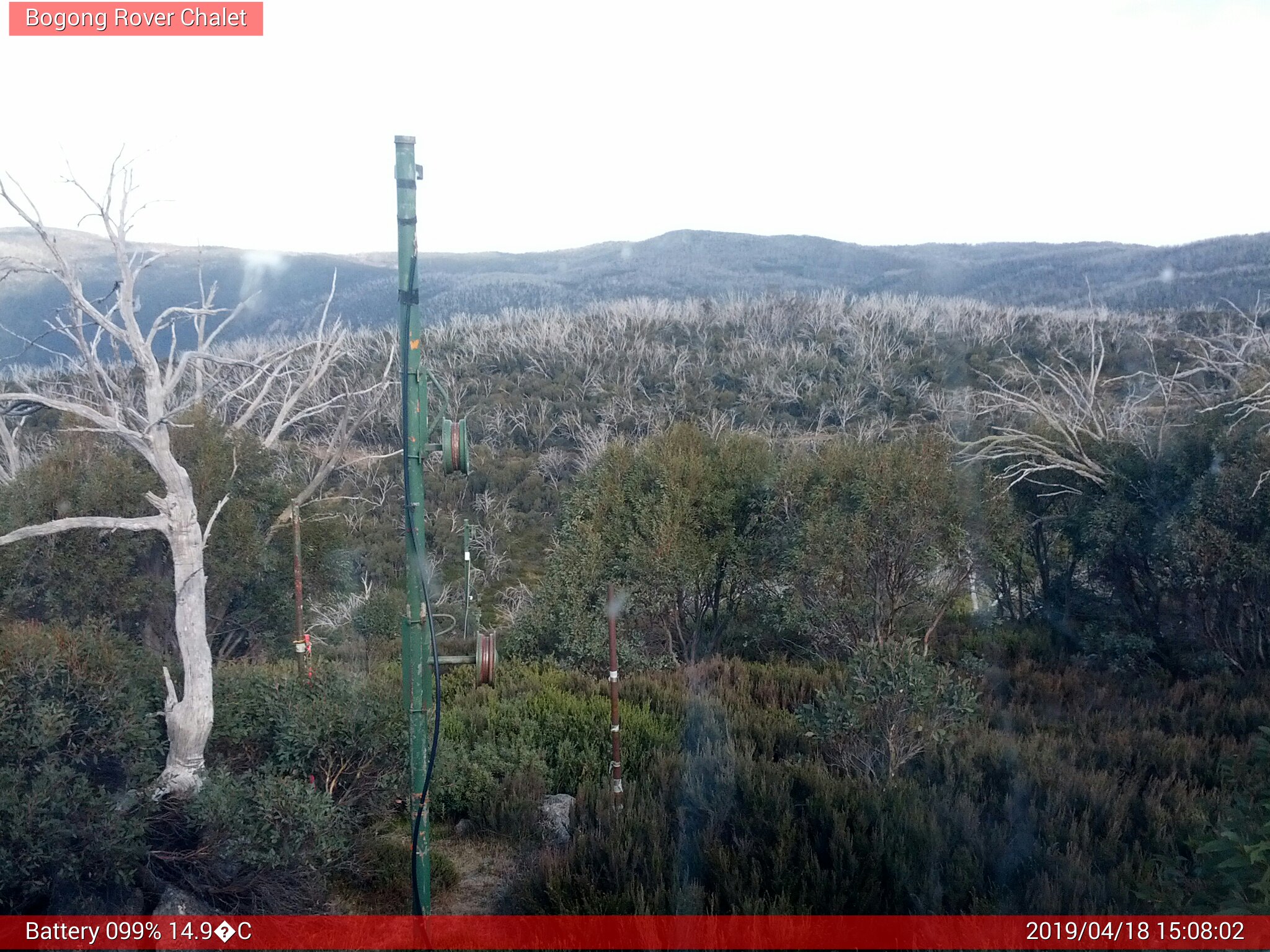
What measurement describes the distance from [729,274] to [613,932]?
61370mm

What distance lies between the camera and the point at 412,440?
399 cm

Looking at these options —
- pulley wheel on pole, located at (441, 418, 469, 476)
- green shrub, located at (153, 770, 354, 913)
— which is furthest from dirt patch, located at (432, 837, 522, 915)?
pulley wheel on pole, located at (441, 418, 469, 476)

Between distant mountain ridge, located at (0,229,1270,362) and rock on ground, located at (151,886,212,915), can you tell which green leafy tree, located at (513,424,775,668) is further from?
distant mountain ridge, located at (0,229,1270,362)

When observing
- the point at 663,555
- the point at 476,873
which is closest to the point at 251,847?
the point at 476,873

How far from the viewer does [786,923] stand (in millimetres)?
4059

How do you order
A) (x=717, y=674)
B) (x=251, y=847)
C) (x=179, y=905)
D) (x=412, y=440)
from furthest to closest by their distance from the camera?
(x=717, y=674)
(x=251, y=847)
(x=179, y=905)
(x=412, y=440)

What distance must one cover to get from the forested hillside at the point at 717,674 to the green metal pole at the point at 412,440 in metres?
0.40

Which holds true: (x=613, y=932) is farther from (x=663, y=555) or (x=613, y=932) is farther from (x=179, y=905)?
(x=663, y=555)

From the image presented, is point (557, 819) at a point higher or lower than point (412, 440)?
lower

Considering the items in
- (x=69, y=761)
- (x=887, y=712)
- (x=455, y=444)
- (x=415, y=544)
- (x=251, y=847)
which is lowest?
(x=251, y=847)

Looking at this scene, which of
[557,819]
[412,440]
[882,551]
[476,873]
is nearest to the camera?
[412,440]

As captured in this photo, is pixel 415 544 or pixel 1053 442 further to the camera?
pixel 1053 442

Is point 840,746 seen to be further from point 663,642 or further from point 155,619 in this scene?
point 155,619

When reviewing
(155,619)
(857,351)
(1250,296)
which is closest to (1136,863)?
(155,619)
